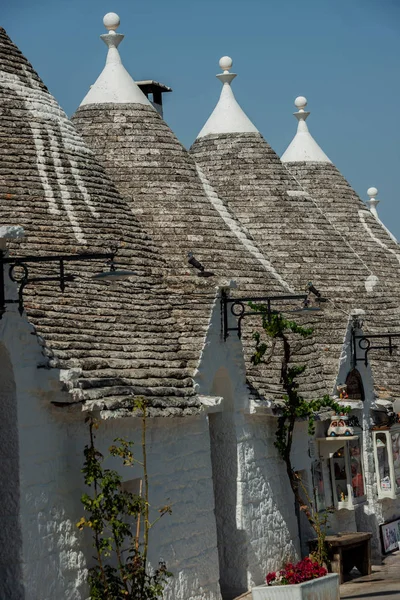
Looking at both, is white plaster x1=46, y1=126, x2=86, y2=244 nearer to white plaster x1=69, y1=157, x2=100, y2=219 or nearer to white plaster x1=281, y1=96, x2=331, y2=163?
white plaster x1=69, y1=157, x2=100, y2=219

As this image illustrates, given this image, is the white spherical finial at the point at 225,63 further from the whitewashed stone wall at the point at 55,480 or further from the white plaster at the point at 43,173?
the whitewashed stone wall at the point at 55,480

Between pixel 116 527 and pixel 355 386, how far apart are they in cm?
1012

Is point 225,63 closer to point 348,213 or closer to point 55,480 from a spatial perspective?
point 348,213

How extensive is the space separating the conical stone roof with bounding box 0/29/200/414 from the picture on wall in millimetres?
7018

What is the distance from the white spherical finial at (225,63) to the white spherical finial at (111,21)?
3.86 metres

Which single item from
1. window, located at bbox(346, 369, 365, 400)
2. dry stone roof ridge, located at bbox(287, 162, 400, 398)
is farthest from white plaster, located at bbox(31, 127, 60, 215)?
dry stone roof ridge, located at bbox(287, 162, 400, 398)

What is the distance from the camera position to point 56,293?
16109 millimetres

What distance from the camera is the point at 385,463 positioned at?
2397 centimetres

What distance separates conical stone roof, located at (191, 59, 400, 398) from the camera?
24.9 m

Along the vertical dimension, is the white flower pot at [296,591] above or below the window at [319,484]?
below

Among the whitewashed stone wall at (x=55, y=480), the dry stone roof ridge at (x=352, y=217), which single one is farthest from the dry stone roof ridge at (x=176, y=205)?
the dry stone roof ridge at (x=352, y=217)

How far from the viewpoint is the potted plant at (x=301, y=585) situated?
16484 mm

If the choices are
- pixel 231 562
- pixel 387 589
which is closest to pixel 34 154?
pixel 231 562

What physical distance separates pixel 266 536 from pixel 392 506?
19.3 ft
